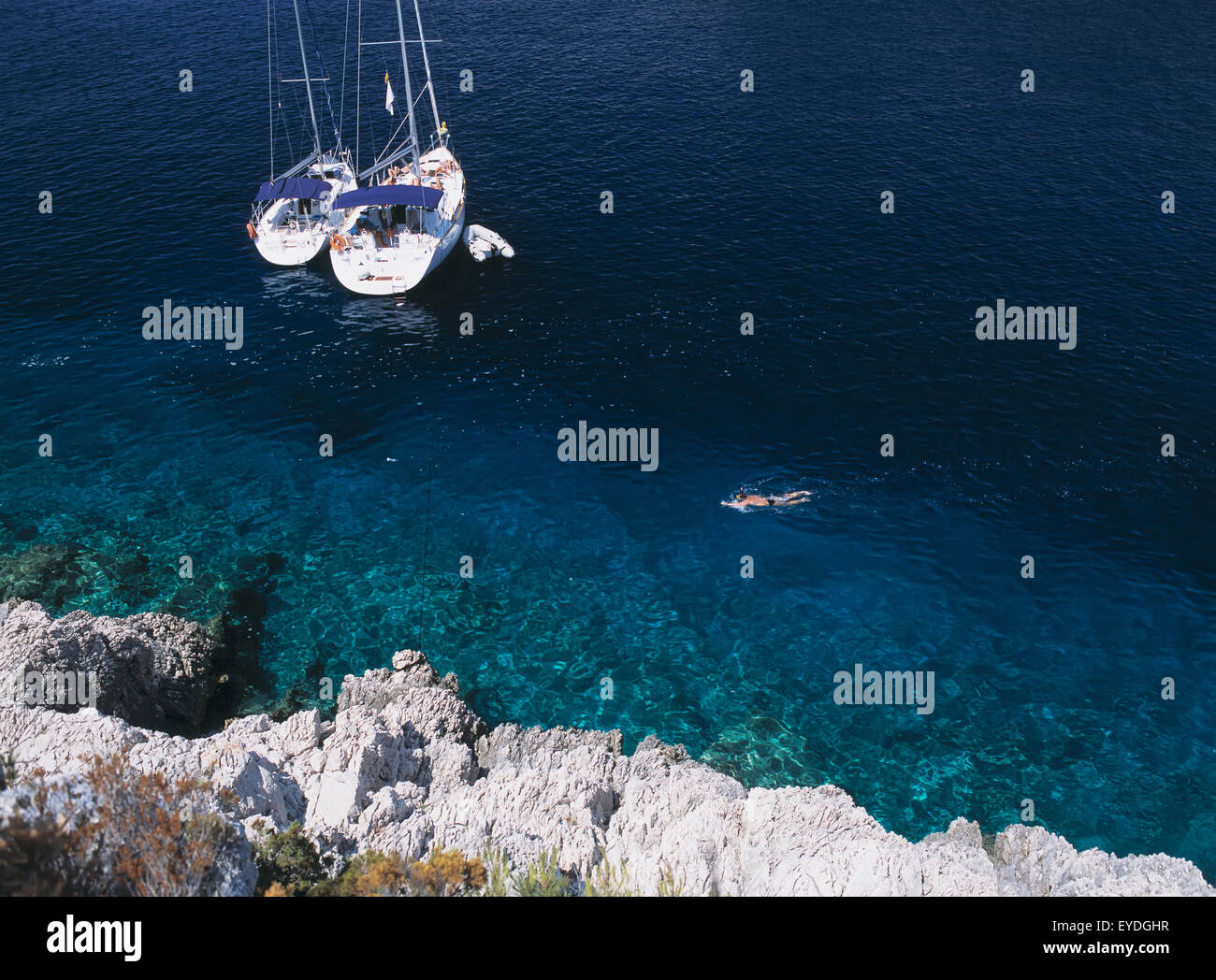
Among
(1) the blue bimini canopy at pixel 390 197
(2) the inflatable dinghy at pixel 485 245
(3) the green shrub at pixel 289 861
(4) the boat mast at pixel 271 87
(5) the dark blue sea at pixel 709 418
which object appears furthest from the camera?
(4) the boat mast at pixel 271 87

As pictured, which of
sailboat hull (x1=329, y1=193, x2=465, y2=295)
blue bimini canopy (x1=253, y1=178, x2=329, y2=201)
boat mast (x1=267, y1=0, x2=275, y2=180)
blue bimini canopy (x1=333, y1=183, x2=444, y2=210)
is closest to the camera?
blue bimini canopy (x1=333, y1=183, x2=444, y2=210)

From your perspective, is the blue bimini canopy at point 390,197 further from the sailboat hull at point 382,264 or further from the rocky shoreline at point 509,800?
the rocky shoreline at point 509,800

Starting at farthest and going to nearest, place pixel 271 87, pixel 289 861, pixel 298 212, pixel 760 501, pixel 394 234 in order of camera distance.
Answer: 1. pixel 271 87
2. pixel 298 212
3. pixel 394 234
4. pixel 760 501
5. pixel 289 861

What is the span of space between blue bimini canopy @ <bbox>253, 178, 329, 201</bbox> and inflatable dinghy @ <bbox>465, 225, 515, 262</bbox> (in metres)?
10.0

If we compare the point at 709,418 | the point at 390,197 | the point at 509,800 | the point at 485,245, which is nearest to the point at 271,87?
the point at 390,197

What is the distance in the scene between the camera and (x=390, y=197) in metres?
58.8

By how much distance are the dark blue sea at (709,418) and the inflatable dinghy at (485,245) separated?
1226 mm

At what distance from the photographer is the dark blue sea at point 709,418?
35875 mm

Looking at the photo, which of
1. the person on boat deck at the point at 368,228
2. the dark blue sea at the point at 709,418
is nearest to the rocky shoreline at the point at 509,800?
the dark blue sea at the point at 709,418

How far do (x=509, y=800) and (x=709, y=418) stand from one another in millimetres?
26405

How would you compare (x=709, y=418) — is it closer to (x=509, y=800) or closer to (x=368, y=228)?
(x=368, y=228)

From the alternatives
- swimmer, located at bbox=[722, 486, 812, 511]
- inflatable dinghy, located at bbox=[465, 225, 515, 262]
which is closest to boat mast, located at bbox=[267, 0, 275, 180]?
inflatable dinghy, located at bbox=[465, 225, 515, 262]

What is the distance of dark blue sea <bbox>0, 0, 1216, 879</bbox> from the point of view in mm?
35875

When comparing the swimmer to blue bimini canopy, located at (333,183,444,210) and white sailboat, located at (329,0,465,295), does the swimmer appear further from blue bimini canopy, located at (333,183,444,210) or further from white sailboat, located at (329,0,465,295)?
blue bimini canopy, located at (333,183,444,210)
